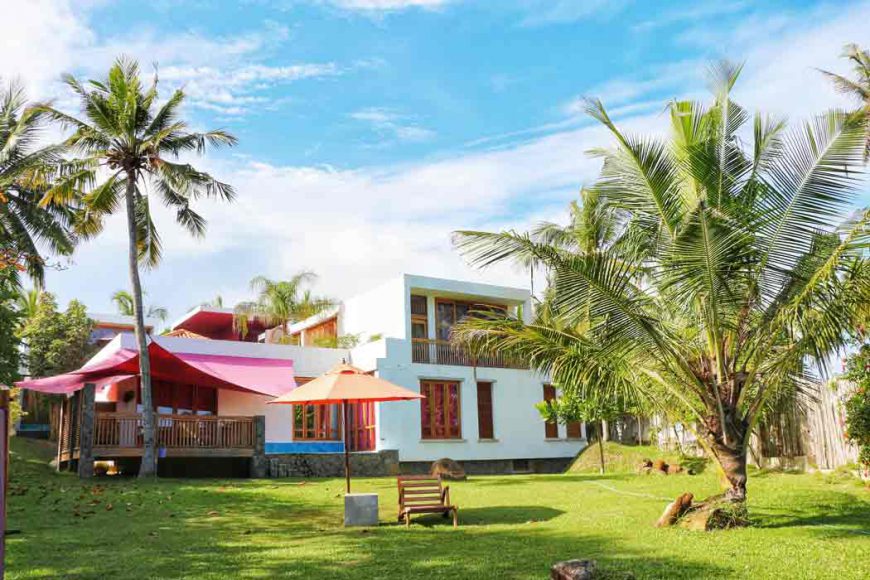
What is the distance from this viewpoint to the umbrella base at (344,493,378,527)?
11484mm

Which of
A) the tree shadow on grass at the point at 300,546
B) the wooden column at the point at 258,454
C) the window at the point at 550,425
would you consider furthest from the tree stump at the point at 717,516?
the window at the point at 550,425

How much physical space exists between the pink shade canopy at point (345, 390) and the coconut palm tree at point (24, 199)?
1269cm

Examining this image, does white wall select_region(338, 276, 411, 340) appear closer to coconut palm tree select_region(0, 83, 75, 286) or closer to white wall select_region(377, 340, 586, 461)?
white wall select_region(377, 340, 586, 461)

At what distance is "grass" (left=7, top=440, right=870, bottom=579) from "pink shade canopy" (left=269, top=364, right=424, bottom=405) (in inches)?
71.4

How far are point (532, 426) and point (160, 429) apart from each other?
12.5 meters

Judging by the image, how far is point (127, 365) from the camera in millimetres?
20953

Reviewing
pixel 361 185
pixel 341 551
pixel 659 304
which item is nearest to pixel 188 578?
pixel 341 551

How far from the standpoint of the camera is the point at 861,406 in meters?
13.1

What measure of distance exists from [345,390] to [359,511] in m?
1.80

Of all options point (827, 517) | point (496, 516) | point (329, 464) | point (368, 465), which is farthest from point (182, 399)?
point (827, 517)

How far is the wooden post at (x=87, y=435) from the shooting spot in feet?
60.5

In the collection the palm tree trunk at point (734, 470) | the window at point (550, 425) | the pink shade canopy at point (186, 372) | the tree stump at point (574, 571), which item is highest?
the pink shade canopy at point (186, 372)

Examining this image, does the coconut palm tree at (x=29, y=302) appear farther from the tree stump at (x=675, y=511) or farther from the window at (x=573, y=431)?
the tree stump at (x=675, y=511)

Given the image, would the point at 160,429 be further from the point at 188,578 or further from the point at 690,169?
the point at 690,169
